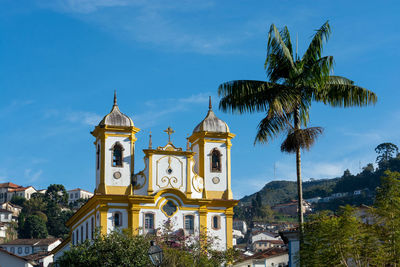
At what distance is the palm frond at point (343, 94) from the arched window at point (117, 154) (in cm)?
2985

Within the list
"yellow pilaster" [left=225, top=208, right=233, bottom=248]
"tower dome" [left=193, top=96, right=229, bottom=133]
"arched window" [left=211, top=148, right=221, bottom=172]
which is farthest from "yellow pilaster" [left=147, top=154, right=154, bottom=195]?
"yellow pilaster" [left=225, top=208, right=233, bottom=248]

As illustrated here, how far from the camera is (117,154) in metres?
57.7

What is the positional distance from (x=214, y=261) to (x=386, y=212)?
24.8 meters

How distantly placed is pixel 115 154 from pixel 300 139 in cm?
3081

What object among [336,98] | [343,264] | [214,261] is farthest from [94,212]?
[343,264]

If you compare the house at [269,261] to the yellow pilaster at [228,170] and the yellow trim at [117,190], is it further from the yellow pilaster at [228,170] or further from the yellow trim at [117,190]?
the yellow trim at [117,190]

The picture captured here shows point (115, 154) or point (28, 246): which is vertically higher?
point (115, 154)

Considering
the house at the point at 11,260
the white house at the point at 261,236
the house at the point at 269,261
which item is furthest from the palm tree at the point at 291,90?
the white house at the point at 261,236

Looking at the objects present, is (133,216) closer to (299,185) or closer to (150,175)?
(150,175)

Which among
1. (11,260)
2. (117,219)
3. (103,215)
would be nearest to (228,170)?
(117,219)

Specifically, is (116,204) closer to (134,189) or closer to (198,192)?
(134,189)

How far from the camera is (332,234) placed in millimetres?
24984

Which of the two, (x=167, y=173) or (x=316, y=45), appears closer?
(x=316, y=45)

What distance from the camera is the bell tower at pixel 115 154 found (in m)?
56.7
